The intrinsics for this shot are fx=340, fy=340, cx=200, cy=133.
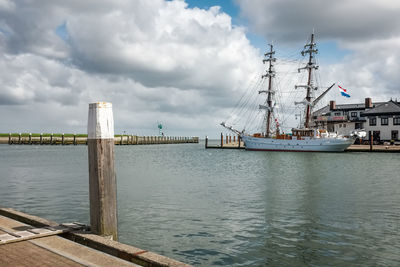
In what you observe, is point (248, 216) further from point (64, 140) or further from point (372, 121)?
point (64, 140)

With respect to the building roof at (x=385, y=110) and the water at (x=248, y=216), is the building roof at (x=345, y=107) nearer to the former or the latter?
the building roof at (x=385, y=110)

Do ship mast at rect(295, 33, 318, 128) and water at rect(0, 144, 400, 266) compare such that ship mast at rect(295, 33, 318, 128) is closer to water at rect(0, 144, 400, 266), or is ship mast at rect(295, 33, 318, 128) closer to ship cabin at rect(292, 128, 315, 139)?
ship cabin at rect(292, 128, 315, 139)

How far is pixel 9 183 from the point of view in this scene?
23516 millimetres

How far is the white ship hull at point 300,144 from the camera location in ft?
206

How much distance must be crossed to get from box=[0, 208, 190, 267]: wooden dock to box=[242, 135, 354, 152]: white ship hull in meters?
62.8

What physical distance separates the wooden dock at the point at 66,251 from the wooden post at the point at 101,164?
314mm

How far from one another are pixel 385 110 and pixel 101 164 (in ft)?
242

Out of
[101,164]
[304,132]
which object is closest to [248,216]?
[101,164]

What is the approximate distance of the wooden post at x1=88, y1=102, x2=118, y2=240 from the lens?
6043mm

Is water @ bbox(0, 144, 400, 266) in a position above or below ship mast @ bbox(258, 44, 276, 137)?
below

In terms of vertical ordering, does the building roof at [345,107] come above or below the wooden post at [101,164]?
above

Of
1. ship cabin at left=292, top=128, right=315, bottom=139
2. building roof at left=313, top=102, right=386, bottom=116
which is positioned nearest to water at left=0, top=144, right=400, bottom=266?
ship cabin at left=292, top=128, right=315, bottom=139

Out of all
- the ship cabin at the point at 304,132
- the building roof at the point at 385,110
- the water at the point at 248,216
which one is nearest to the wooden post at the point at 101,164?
the water at the point at 248,216

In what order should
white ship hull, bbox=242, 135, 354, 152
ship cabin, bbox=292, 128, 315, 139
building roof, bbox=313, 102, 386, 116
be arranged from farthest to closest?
building roof, bbox=313, 102, 386, 116 → ship cabin, bbox=292, 128, 315, 139 → white ship hull, bbox=242, 135, 354, 152
